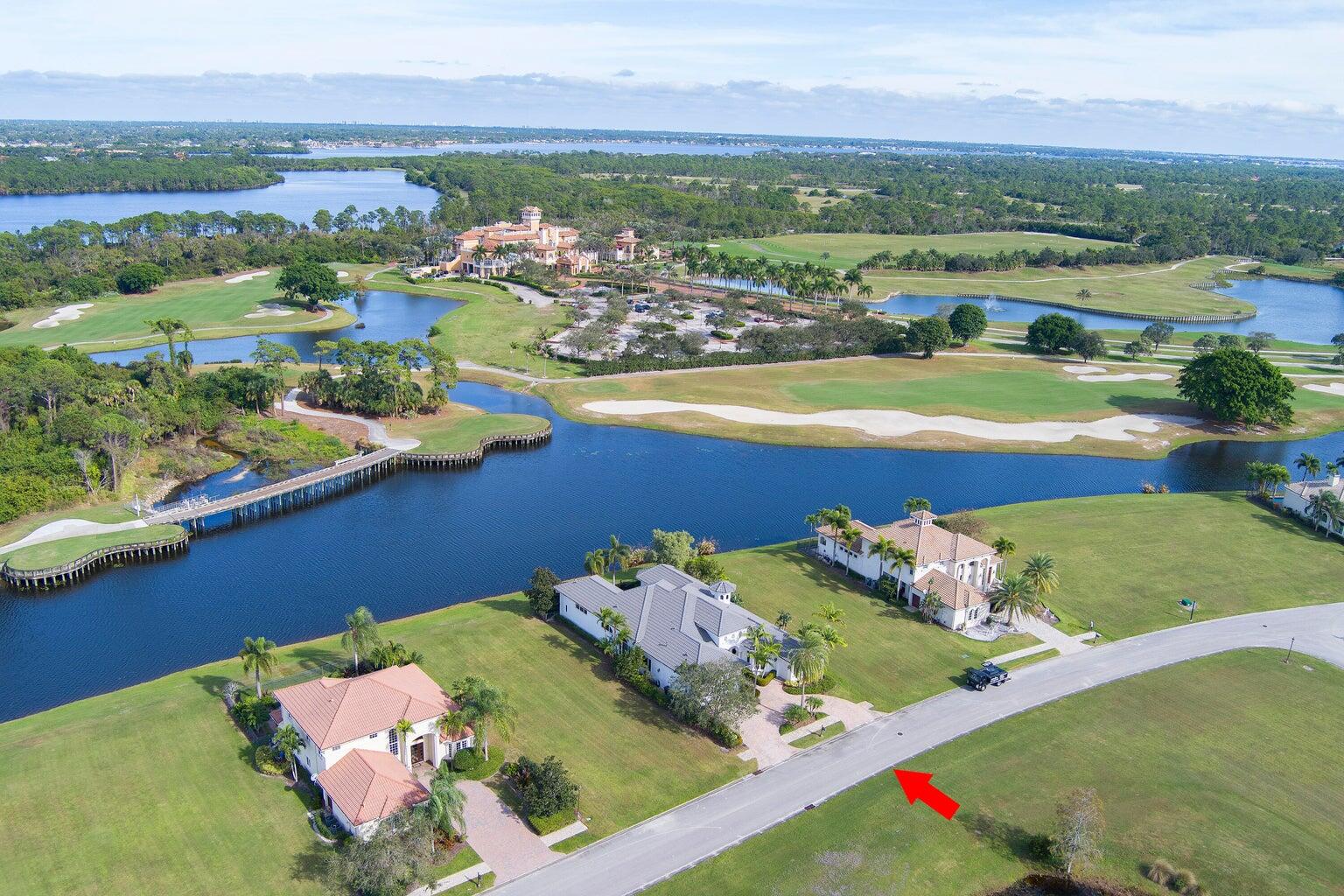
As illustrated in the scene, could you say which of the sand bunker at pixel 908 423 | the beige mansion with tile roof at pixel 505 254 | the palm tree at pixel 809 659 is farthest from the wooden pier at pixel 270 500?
the beige mansion with tile roof at pixel 505 254

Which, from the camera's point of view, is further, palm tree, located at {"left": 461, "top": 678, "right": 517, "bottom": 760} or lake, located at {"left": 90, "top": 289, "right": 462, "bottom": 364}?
lake, located at {"left": 90, "top": 289, "right": 462, "bottom": 364}

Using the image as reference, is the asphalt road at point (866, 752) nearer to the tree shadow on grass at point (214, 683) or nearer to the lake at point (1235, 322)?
the tree shadow on grass at point (214, 683)

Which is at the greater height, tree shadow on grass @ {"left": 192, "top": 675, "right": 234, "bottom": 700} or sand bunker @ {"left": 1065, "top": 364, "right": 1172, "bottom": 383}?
sand bunker @ {"left": 1065, "top": 364, "right": 1172, "bottom": 383}

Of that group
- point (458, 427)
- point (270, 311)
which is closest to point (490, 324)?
point (270, 311)

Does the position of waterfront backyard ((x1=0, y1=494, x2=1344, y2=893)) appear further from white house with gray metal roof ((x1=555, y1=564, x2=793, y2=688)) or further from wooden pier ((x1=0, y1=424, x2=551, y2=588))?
wooden pier ((x1=0, y1=424, x2=551, y2=588))

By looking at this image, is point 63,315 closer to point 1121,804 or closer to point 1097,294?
point 1121,804

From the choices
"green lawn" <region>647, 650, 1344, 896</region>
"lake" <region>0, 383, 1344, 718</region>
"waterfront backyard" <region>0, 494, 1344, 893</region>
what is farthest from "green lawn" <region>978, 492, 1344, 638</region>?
"green lawn" <region>647, 650, 1344, 896</region>
